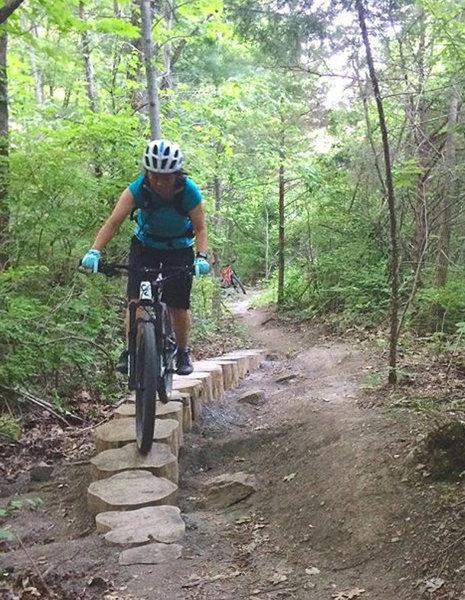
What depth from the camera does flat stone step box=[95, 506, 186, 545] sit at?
3.30 metres

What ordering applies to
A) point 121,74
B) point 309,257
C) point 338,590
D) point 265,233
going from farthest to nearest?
1. point 265,233
2. point 309,257
3. point 121,74
4. point 338,590

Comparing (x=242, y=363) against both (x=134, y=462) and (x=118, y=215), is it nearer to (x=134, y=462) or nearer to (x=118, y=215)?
(x=134, y=462)

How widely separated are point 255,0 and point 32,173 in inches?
120

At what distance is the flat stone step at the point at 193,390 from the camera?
235 inches

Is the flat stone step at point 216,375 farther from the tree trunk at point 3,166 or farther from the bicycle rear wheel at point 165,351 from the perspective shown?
the tree trunk at point 3,166

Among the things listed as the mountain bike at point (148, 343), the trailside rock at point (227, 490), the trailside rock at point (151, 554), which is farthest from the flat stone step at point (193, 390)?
the trailside rock at point (151, 554)

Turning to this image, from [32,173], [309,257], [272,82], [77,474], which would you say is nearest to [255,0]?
[32,173]

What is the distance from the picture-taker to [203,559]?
3178 millimetres

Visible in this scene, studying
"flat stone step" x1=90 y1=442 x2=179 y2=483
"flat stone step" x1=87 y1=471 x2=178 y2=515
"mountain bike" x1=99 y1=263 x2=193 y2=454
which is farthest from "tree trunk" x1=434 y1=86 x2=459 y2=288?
"flat stone step" x1=87 y1=471 x2=178 y2=515

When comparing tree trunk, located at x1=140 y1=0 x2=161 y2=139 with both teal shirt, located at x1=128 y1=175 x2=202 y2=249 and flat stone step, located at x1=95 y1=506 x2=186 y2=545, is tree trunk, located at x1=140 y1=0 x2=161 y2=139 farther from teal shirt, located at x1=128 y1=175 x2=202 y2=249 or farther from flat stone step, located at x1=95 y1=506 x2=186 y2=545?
flat stone step, located at x1=95 y1=506 x2=186 y2=545

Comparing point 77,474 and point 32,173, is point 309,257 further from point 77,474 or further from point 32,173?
point 77,474

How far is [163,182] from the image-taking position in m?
4.36

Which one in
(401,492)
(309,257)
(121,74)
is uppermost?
(121,74)

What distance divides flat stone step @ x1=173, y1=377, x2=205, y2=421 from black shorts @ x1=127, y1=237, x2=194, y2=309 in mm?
1353
